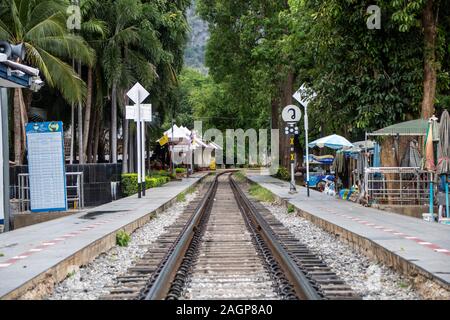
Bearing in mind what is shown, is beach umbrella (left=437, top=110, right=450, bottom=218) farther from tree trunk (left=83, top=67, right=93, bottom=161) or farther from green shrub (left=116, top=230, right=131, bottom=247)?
tree trunk (left=83, top=67, right=93, bottom=161)

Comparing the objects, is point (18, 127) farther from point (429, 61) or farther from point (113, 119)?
point (429, 61)

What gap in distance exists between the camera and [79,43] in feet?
79.1

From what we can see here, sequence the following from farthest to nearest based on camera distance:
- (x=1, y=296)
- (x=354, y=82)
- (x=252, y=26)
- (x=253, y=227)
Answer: (x=252, y=26) < (x=354, y=82) < (x=253, y=227) < (x=1, y=296)

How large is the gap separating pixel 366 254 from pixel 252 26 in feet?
85.9

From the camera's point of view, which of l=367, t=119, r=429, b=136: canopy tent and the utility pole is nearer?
the utility pole

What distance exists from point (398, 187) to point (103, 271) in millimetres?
11849

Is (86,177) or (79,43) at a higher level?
(79,43)

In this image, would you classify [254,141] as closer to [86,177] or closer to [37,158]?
[86,177]

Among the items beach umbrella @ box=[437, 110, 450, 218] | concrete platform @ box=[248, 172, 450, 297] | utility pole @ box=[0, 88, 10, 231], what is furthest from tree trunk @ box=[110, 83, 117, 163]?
beach umbrella @ box=[437, 110, 450, 218]

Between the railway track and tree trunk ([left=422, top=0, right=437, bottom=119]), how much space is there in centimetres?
656

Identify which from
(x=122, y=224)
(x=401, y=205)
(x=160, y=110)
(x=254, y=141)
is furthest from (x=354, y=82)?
(x=254, y=141)

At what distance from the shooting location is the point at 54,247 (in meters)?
10.1

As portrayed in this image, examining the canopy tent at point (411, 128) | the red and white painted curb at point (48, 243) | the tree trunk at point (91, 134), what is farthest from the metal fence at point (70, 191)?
the tree trunk at point (91, 134)

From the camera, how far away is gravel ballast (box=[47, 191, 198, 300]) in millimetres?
7602
